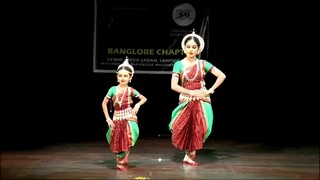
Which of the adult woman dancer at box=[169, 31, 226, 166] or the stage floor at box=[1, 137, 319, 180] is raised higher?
the adult woman dancer at box=[169, 31, 226, 166]

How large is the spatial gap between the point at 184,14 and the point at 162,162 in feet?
7.21

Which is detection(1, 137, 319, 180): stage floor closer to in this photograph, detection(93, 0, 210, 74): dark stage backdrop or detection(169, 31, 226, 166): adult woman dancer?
detection(169, 31, 226, 166): adult woman dancer

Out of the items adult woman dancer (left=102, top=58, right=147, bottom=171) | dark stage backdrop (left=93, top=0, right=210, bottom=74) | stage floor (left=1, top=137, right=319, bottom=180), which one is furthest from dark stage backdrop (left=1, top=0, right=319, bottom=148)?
adult woman dancer (left=102, top=58, right=147, bottom=171)

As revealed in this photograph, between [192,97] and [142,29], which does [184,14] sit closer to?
[142,29]

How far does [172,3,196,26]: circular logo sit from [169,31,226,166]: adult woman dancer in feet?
5.65

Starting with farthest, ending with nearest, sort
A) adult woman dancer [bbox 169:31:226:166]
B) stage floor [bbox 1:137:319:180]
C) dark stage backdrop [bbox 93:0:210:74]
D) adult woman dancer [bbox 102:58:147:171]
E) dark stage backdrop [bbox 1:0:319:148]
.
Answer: dark stage backdrop [bbox 93:0:210:74], dark stage backdrop [bbox 1:0:319:148], adult woman dancer [bbox 169:31:226:166], adult woman dancer [bbox 102:58:147:171], stage floor [bbox 1:137:319:180]

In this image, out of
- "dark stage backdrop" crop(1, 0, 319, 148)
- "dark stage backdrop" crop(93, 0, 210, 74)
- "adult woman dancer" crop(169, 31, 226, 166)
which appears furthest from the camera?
"dark stage backdrop" crop(93, 0, 210, 74)

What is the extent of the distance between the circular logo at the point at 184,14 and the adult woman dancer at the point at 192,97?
5.65ft

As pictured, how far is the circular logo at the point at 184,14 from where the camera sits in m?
6.20

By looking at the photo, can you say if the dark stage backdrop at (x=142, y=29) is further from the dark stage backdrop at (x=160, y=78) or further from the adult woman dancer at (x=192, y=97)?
the adult woman dancer at (x=192, y=97)

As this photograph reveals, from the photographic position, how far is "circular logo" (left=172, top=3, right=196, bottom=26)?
6203 mm

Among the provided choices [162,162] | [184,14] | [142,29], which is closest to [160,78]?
[142,29]

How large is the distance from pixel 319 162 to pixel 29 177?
8.45ft

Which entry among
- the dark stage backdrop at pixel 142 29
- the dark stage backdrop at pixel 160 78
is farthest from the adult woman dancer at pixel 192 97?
the dark stage backdrop at pixel 142 29
